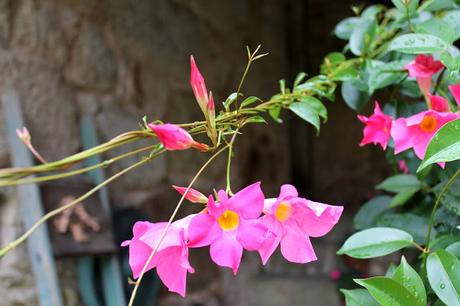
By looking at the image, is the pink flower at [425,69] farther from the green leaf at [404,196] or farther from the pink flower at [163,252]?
the pink flower at [163,252]

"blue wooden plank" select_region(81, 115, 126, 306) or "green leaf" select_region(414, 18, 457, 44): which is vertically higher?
"green leaf" select_region(414, 18, 457, 44)

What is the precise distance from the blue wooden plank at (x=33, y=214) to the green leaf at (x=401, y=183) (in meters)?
0.76

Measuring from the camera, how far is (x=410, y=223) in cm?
68

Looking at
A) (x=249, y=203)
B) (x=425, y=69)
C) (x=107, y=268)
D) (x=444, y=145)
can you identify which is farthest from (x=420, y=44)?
(x=107, y=268)

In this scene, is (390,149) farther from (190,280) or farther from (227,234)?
(190,280)

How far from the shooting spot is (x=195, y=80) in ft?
1.37

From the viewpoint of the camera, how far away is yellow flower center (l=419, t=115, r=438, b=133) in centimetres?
52

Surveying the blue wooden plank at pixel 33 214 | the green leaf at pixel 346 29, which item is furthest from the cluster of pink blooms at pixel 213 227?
the blue wooden plank at pixel 33 214

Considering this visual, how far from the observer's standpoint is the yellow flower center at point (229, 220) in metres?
0.40

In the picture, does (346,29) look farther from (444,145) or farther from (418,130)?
(444,145)

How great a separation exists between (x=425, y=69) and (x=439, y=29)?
5 centimetres

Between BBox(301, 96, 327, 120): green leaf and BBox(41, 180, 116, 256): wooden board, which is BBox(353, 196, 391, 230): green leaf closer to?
BBox(301, 96, 327, 120): green leaf

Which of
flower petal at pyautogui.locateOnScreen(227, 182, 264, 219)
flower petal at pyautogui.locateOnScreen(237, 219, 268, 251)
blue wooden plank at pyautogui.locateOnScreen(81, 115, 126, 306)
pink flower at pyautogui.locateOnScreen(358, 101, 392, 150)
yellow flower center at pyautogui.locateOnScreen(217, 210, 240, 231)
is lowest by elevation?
blue wooden plank at pyautogui.locateOnScreen(81, 115, 126, 306)

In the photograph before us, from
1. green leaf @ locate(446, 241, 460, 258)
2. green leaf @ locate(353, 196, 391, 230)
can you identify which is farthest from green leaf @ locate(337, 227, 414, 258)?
green leaf @ locate(353, 196, 391, 230)
